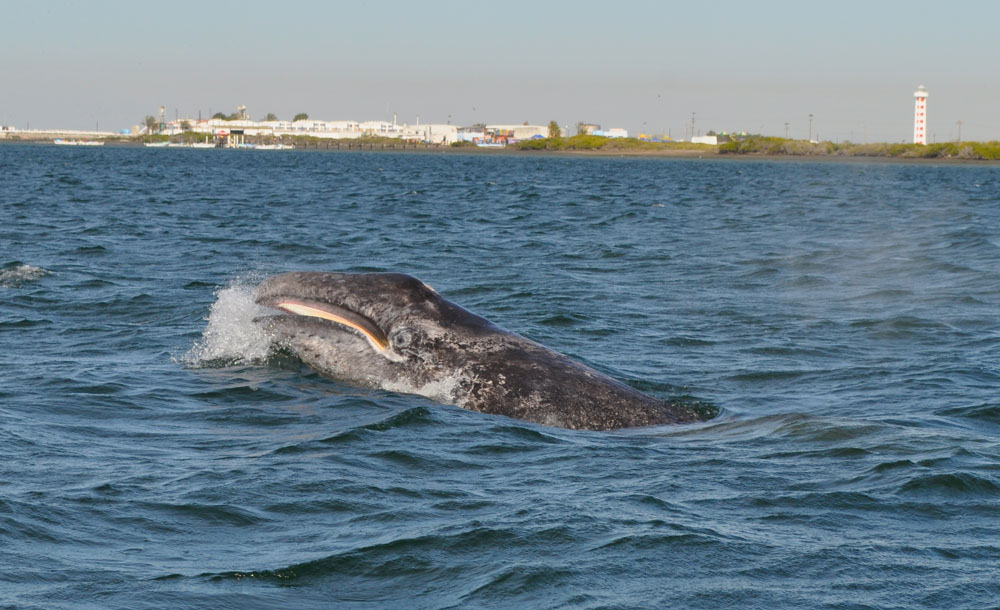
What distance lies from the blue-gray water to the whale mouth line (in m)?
0.55

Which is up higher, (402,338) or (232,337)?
(402,338)

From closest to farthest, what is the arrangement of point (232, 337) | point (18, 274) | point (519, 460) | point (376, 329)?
point (519, 460) < point (376, 329) < point (232, 337) < point (18, 274)

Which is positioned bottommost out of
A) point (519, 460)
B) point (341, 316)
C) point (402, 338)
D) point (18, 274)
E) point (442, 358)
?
point (519, 460)

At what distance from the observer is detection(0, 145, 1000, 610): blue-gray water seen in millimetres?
6191

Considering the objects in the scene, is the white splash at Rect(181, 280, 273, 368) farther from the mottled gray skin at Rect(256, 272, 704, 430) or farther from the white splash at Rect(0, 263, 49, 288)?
the white splash at Rect(0, 263, 49, 288)

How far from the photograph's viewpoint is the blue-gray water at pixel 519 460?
619cm

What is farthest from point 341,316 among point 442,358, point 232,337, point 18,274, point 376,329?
point 18,274

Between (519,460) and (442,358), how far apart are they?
6.37 ft

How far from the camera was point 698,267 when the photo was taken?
78.4 ft

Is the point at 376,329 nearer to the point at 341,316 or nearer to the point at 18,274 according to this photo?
the point at 341,316

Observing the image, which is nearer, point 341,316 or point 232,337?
point 341,316

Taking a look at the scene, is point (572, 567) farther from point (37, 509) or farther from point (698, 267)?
point (698, 267)

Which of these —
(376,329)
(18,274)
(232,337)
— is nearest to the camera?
(376,329)

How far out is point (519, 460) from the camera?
345 inches
